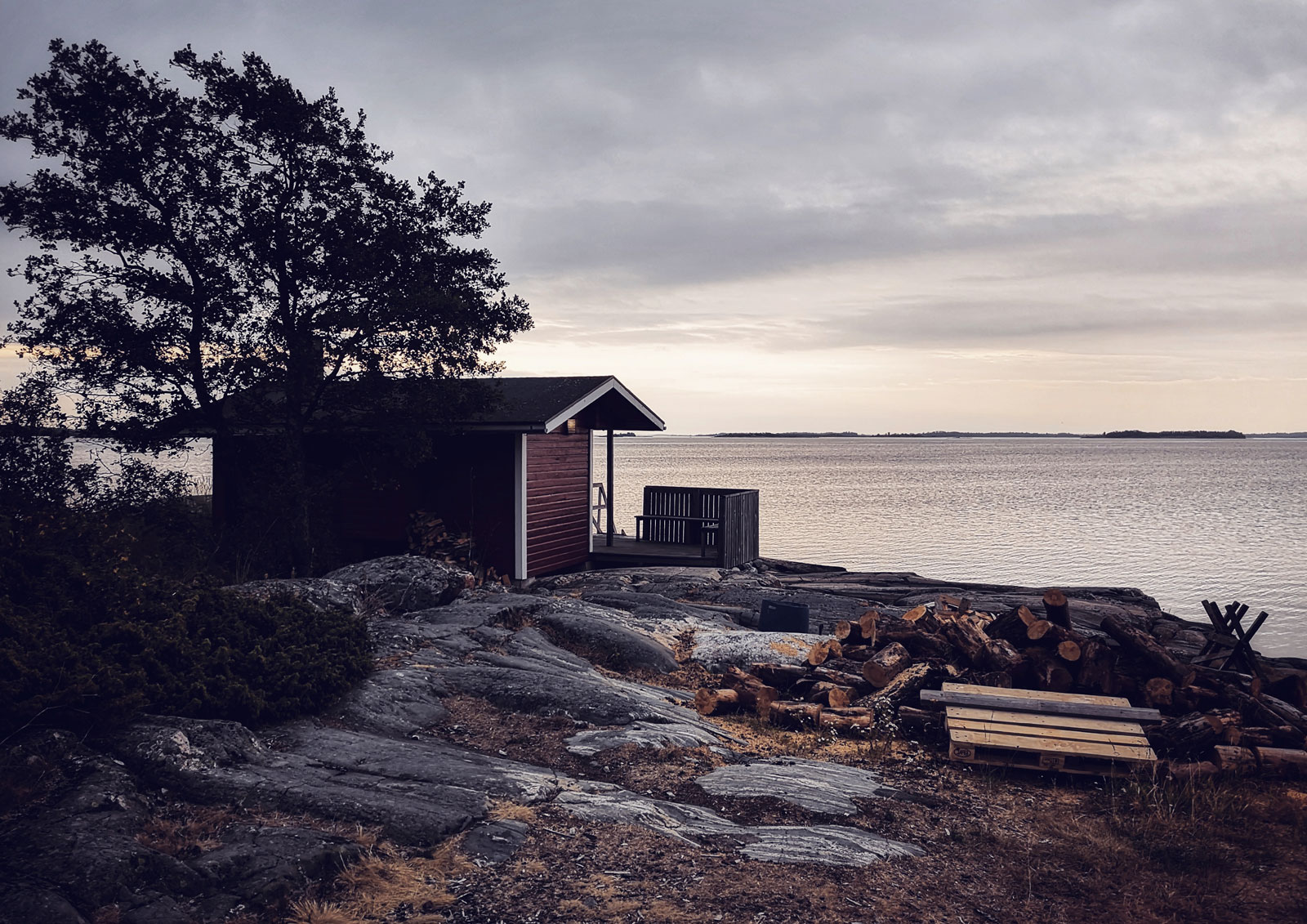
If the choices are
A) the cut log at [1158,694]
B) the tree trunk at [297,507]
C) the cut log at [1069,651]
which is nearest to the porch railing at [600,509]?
the tree trunk at [297,507]

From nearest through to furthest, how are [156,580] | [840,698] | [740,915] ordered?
[740,915] < [156,580] < [840,698]

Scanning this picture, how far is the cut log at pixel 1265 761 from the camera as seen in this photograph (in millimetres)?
7406

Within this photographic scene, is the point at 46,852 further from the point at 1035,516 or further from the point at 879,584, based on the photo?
the point at 1035,516

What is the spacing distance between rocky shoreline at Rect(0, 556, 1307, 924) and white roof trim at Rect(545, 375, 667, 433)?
6158 millimetres

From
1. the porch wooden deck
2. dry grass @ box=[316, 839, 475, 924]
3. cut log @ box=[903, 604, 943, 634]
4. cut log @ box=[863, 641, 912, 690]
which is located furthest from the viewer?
the porch wooden deck

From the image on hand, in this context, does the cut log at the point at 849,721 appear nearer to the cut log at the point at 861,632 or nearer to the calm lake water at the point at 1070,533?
the cut log at the point at 861,632

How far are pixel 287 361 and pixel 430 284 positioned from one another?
292 centimetres

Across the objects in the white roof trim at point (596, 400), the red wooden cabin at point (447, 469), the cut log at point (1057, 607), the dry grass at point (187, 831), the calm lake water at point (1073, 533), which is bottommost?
the calm lake water at point (1073, 533)

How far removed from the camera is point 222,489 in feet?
64.9

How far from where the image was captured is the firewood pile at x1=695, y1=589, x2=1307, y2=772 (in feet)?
26.2

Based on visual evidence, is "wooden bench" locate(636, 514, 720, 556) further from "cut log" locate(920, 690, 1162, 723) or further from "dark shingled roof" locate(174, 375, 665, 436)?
"cut log" locate(920, 690, 1162, 723)

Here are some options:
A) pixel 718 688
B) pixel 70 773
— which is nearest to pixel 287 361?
pixel 718 688

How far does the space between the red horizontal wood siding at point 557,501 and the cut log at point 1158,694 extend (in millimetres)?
12175

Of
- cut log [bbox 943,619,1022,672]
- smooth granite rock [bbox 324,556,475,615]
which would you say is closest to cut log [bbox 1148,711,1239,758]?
cut log [bbox 943,619,1022,672]
